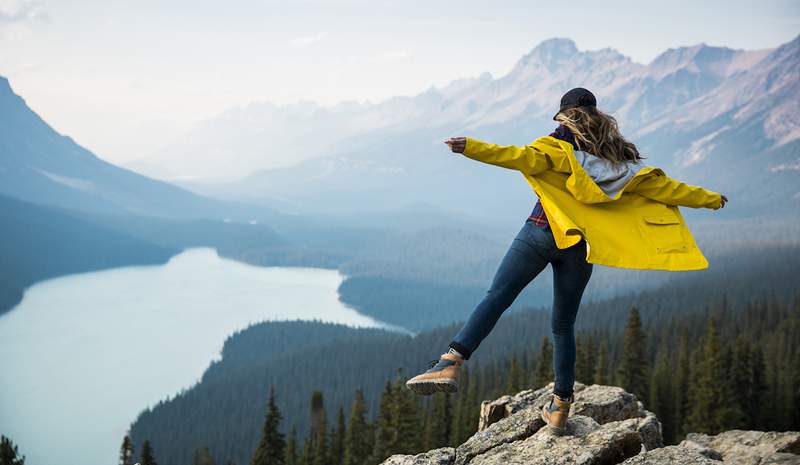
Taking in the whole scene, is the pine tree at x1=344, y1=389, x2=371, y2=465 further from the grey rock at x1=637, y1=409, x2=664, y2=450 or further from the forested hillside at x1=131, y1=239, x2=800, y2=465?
the grey rock at x1=637, y1=409, x2=664, y2=450

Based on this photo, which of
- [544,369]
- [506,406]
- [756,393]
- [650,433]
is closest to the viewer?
[650,433]

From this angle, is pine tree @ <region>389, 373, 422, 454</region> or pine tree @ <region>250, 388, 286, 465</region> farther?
pine tree @ <region>250, 388, 286, 465</region>

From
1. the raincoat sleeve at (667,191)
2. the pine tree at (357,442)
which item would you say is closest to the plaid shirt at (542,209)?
the raincoat sleeve at (667,191)

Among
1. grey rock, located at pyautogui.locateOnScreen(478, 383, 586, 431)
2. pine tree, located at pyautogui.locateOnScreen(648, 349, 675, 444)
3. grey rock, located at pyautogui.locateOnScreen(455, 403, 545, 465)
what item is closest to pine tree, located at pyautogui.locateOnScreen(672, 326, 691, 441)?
pine tree, located at pyautogui.locateOnScreen(648, 349, 675, 444)

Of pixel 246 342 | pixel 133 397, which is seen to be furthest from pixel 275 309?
pixel 133 397

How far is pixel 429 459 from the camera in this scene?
29.6 ft

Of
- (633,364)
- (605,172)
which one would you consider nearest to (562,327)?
(605,172)

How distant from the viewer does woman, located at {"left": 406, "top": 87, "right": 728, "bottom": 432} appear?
665 cm

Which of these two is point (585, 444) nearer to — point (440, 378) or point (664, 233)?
point (440, 378)

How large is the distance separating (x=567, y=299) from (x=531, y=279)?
1.51 ft

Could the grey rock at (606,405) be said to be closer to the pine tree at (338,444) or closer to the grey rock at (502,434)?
the grey rock at (502,434)

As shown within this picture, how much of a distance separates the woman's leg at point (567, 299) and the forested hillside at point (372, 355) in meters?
35.4

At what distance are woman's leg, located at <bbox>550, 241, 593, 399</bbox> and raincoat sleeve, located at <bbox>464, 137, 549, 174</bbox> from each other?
104cm

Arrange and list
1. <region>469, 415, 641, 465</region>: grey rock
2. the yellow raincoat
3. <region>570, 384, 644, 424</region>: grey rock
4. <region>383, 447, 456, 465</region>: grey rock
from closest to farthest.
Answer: the yellow raincoat, <region>469, 415, 641, 465</region>: grey rock, <region>383, 447, 456, 465</region>: grey rock, <region>570, 384, 644, 424</region>: grey rock
